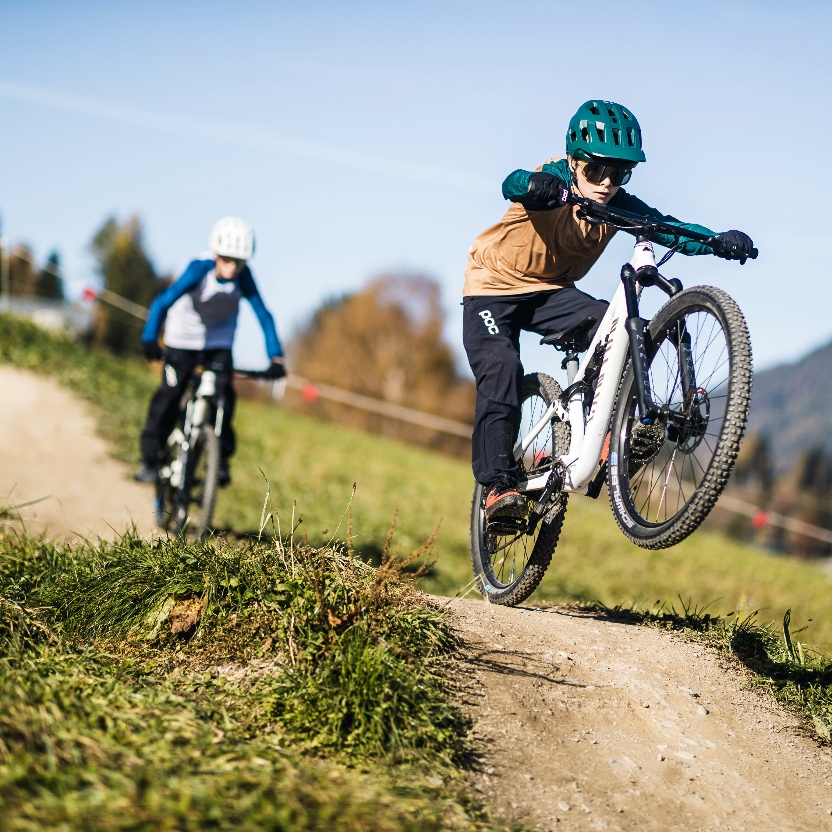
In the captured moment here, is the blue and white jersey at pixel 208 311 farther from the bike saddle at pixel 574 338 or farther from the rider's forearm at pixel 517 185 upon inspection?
the rider's forearm at pixel 517 185

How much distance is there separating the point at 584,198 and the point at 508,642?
1.90 m

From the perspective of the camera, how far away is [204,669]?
3.17 m

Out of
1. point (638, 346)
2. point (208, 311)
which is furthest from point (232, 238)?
point (638, 346)

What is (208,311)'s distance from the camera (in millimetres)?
6656

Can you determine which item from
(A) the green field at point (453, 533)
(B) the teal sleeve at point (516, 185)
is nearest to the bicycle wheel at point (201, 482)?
(A) the green field at point (453, 533)

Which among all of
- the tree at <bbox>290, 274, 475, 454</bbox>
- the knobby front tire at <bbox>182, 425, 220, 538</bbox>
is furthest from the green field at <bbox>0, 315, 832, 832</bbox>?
the tree at <bbox>290, 274, 475, 454</bbox>

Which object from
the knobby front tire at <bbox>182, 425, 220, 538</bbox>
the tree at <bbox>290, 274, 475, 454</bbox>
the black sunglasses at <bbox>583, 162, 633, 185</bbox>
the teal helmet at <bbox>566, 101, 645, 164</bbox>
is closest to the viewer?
the teal helmet at <bbox>566, 101, 645, 164</bbox>

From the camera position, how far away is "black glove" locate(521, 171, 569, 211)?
Answer: 154 inches

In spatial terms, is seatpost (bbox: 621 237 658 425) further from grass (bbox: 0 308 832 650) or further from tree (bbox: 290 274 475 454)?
tree (bbox: 290 274 475 454)

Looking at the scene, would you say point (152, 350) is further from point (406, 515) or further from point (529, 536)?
point (406, 515)

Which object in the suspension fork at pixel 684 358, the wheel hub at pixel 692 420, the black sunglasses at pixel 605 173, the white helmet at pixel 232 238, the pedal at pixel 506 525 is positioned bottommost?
the pedal at pixel 506 525

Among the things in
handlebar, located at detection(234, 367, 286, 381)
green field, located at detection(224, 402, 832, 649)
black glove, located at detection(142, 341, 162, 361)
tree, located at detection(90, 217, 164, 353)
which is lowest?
green field, located at detection(224, 402, 832, 649)

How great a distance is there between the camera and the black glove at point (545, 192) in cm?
392

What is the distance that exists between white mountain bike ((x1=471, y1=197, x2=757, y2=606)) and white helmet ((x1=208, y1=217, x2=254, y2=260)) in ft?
8.43
